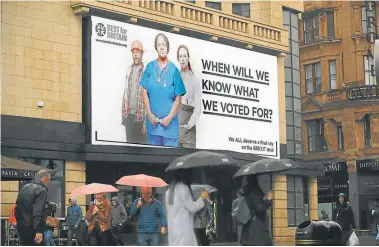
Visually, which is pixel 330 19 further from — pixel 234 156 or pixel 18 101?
pixel 18 101

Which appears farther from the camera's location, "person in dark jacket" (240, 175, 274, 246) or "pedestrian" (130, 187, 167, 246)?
"pedestrian" (130, 187, 167, 246)

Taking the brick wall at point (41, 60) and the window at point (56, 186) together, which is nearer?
the brick wall at point (41, 60)

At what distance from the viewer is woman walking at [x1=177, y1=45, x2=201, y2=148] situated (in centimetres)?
2991

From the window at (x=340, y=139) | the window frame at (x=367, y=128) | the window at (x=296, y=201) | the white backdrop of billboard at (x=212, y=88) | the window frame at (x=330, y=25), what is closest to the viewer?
the white backdrop of billboard at (x=212, y=88)

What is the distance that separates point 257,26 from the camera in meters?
34.4

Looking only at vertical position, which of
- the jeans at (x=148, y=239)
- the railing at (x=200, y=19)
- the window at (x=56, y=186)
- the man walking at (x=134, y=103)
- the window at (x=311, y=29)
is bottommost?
the jeans at (x=148, y=239)

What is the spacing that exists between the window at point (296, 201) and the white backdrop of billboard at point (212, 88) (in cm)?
215

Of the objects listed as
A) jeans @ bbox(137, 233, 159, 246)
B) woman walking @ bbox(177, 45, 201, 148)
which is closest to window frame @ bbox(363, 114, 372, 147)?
woman walking @ bbox(177, 45, 201, 148)

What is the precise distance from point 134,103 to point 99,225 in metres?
14.5

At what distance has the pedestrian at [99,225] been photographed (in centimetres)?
1367

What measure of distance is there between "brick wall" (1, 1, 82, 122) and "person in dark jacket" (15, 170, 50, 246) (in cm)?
1171

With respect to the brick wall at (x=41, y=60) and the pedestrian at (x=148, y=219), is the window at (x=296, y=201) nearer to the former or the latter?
the brick wall at (x=41, y=60)

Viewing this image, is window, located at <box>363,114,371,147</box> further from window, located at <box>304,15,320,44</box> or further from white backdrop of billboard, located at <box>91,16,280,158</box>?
white backdrop of billboard, located at <box>91,16,280,158</box>

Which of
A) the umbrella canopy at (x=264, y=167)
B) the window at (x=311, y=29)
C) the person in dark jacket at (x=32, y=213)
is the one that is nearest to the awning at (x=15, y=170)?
the person in dark jacket at (x=32, y=213)
